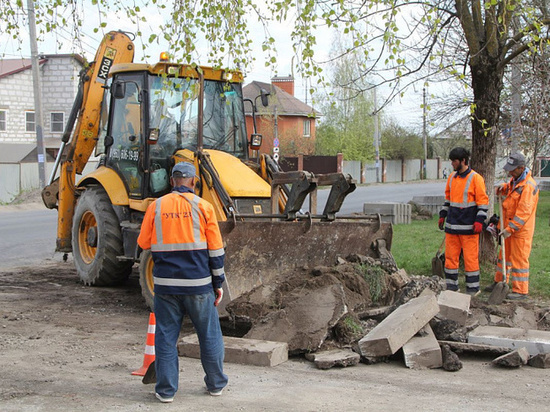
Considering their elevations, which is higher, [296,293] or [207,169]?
[207,169]

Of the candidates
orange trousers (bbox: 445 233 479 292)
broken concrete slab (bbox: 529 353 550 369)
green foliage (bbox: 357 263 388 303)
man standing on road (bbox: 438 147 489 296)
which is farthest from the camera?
orange trousers (bbox: 445 233 479 292)

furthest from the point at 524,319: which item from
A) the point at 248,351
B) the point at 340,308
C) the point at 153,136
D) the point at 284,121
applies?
the point at 284,121

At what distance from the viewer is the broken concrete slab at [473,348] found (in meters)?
6.81

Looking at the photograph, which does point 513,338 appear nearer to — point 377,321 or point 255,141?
point 377,321

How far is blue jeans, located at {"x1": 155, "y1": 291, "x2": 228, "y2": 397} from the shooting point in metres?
5.34

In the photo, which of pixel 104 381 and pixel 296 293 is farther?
pixel 296 293

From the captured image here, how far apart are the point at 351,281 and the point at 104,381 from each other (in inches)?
124

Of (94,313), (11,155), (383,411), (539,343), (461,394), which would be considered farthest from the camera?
(11,155)

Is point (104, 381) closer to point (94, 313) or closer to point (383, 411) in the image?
point (383, 411)

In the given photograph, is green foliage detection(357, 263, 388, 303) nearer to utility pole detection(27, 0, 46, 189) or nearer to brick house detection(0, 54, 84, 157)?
utility pole detection(27, 0, 46, 189)

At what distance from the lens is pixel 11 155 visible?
37.5m

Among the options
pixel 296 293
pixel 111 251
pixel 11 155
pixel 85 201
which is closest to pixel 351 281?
pixel 296 293

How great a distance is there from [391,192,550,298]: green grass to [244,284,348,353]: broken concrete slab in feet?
13.3

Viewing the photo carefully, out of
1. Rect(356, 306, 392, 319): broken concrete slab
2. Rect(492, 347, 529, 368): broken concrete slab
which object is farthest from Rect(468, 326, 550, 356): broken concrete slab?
Rect(356, 306, 392, 319): broken concrete slab
